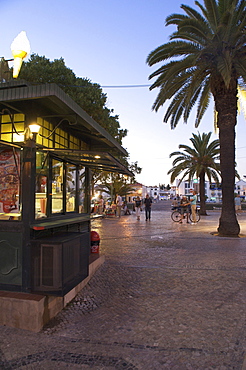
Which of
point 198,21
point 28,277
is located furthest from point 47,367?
point 198,21

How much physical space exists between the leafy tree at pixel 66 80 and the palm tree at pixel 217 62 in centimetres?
499

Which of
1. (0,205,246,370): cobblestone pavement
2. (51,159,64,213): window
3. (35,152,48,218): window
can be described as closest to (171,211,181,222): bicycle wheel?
(0,205,246,370): cobblestone pavement

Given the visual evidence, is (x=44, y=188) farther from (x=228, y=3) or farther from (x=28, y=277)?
(x=228, y=3)

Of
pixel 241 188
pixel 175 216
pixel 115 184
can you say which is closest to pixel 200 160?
pixel 175 216

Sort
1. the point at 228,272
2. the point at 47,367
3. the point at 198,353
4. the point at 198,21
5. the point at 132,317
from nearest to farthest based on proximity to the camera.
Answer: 1. the point at 47,367
2. the point at 198,353
3. the point at 132,317
4. the point at 228,272
5. the point at 198,21

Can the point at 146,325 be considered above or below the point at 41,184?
below

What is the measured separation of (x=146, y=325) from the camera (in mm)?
3516

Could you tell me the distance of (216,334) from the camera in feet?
10.7

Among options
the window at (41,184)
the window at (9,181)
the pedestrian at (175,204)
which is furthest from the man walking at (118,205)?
the window at (9,181)

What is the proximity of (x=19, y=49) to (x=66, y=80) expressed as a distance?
470 inches

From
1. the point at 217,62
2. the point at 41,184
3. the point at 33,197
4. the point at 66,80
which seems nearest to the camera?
the point at 33,197

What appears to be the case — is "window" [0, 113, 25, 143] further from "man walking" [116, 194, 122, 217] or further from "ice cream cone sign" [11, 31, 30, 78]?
"man walking" [116, 194, 122, 217]

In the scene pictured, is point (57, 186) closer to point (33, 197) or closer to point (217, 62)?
point (33, 197)

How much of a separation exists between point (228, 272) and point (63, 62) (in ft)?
49.7
